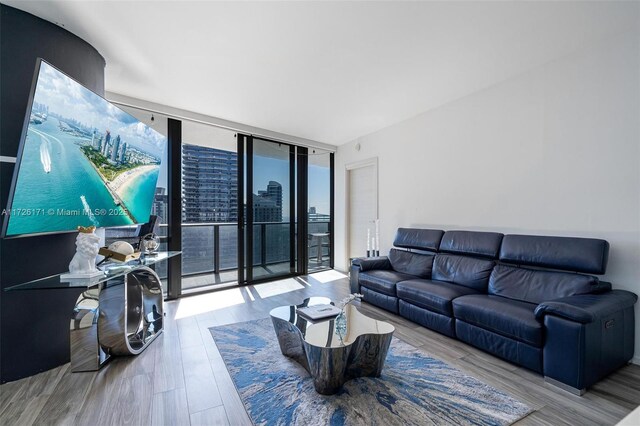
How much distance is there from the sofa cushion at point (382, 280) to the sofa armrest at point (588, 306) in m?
1.49

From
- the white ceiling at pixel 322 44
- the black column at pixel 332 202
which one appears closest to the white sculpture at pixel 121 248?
the white ceiling at pixel 322 44

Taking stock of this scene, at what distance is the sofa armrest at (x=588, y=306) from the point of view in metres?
1.85

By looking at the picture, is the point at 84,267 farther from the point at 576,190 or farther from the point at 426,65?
the point at 576,190

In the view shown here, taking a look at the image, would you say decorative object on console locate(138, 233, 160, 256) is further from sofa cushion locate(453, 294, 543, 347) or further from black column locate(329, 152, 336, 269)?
black column locate(329, 152, 336, 269)

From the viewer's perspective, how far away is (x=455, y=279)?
325cm

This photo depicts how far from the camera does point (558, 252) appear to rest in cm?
249

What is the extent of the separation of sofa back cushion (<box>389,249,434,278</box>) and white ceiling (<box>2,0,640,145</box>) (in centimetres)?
215

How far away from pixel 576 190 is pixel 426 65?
1901mm

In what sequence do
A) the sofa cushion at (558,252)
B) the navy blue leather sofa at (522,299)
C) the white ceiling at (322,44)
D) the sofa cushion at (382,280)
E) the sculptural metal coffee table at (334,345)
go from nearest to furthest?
the sculptural metal coffee table at (334,345)
the navy blue leather sofa at (522,299)
the white ceiling at (322,44)
the sofa cushion at (558,252)
the sofa cushion at (382,280)

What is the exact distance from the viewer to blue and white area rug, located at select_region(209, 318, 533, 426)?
1.65 meters

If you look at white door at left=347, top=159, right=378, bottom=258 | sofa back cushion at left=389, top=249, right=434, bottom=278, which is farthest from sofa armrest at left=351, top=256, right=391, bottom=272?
white door at left=347, top=159, right=378, bottom=258

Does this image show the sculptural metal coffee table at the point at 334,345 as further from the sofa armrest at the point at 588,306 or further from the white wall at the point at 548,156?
the white wall at the point at 548,156

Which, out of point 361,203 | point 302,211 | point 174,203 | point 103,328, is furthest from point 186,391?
point 361,203

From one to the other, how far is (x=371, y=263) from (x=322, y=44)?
2.82 m
